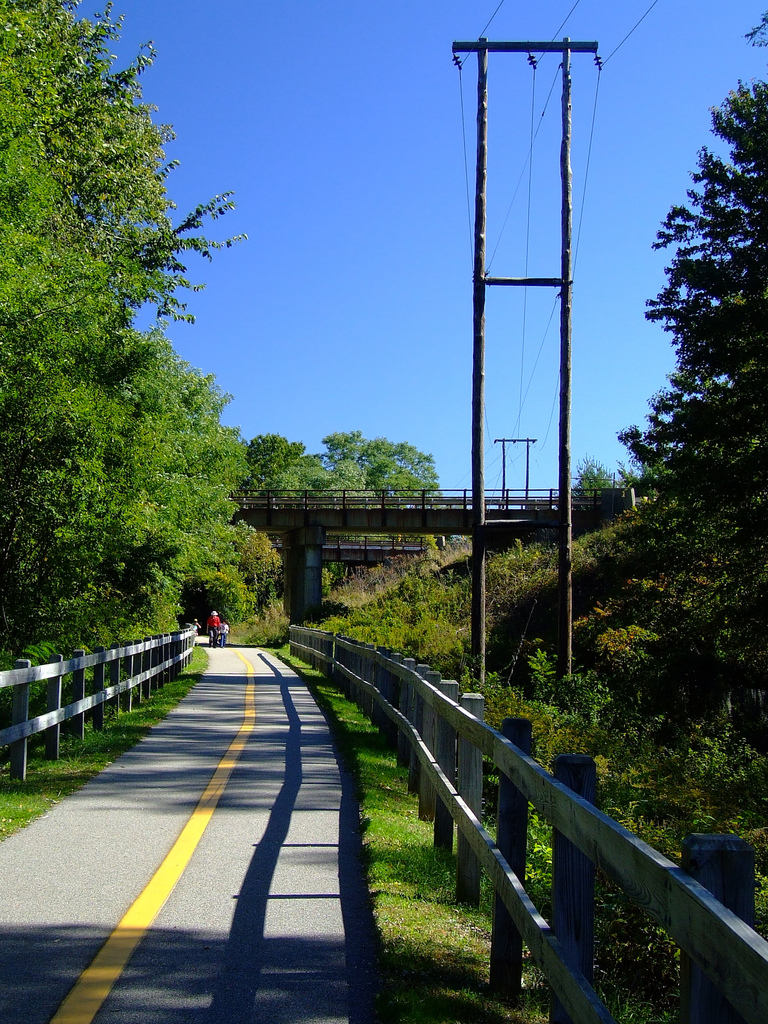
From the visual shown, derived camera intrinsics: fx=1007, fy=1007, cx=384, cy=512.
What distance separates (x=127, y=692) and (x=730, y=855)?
15.7 m

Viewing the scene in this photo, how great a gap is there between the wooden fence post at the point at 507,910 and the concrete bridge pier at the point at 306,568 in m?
52.0

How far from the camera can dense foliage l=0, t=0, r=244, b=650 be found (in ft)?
46.4

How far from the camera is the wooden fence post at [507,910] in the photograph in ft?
15.4

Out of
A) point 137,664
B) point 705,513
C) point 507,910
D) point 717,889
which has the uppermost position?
point 705,513

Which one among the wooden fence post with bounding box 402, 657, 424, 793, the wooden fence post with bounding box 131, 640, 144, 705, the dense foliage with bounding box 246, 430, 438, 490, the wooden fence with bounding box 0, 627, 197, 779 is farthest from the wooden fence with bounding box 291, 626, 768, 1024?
the dense foliage with bounding box 246, 430, 438, 490

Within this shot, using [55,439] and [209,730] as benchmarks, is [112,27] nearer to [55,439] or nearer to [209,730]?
[55,439]

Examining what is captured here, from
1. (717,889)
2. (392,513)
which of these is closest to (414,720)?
(717,889)

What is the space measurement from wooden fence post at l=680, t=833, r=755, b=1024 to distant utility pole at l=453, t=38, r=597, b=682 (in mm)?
19221

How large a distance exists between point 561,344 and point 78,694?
45.7ft

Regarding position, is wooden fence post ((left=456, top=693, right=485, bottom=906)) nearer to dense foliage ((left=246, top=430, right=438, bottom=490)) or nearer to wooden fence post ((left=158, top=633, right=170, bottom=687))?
wooden fence post ((left=158, top=633, right=170, bottom=687))

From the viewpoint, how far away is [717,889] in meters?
2.49

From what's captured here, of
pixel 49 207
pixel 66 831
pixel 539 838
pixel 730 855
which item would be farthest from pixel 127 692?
pixel 730 855

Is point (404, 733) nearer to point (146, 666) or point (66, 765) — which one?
point (66, 765)

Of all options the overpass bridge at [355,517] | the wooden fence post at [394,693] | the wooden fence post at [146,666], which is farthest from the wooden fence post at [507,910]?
the overpass bridge at [355,517]
